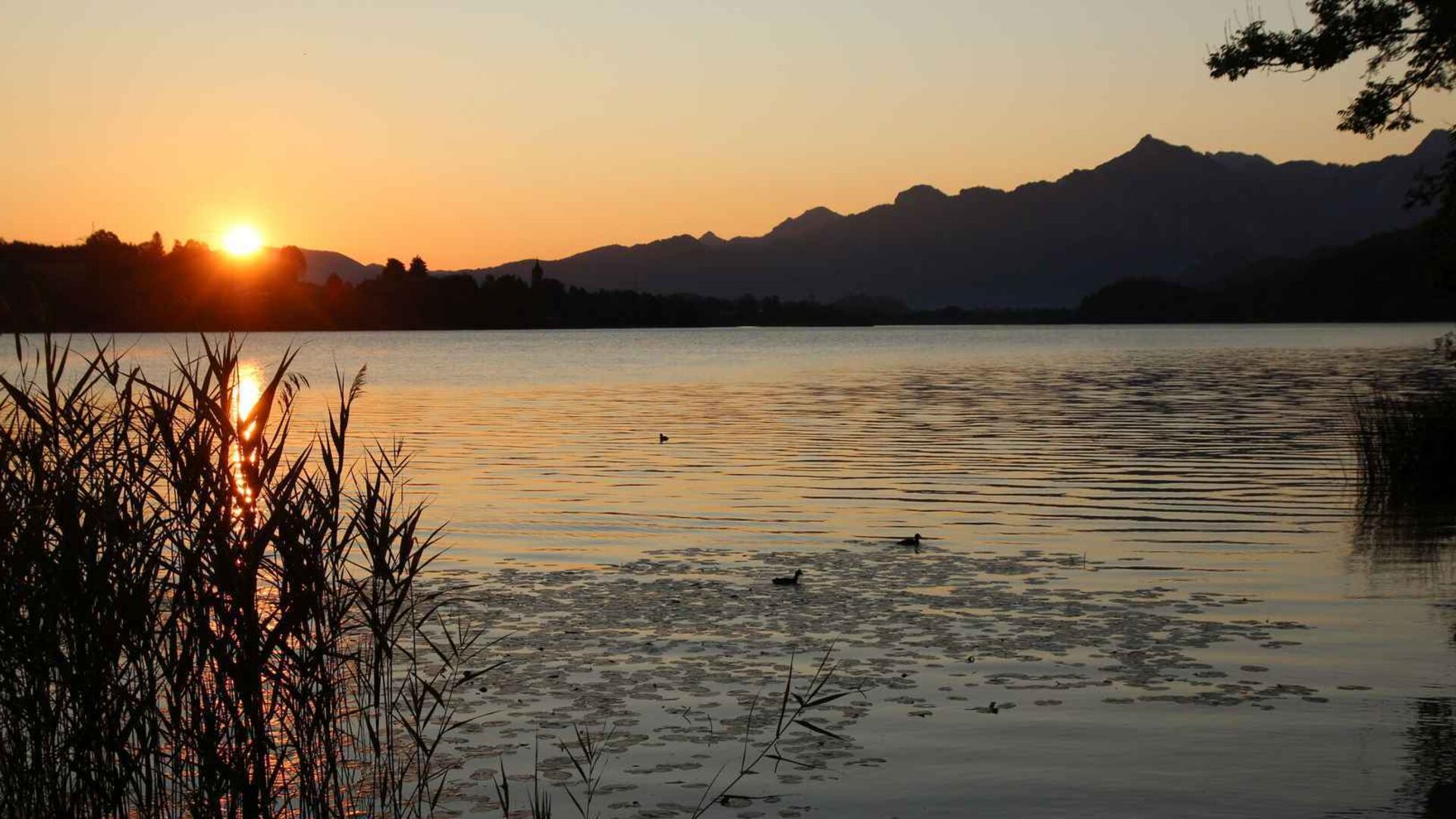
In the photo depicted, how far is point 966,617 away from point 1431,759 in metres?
5.68

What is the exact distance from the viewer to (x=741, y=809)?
8844 mm

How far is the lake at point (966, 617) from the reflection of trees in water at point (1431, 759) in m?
0.04

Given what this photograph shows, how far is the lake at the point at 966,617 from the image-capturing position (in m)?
9.52

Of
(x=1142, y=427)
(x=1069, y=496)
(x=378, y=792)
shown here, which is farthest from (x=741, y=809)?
(x=1142, y=427)

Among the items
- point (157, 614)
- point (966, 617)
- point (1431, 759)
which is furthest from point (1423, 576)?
point (157, 614)

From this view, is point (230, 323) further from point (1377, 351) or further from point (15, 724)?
point (1377, 351)

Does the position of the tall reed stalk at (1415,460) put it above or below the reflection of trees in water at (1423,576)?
above

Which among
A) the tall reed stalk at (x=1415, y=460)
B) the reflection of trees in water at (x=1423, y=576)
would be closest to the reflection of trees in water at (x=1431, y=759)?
the reflection of trees in water at (x=1423, y=576)

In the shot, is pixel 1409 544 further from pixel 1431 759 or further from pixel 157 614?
pixel 157 614

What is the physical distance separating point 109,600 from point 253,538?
1.07 metres

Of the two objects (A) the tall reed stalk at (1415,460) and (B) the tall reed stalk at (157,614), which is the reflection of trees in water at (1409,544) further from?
(B) the tall reed stalk at (157,614)

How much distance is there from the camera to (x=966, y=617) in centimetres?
1460

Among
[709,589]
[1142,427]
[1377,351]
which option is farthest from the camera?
[1377,351]

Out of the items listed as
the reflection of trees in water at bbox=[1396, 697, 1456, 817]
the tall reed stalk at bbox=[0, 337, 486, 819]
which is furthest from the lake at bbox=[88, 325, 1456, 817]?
the tall reed stalk at bbox=[0, 337, 486, 819]
